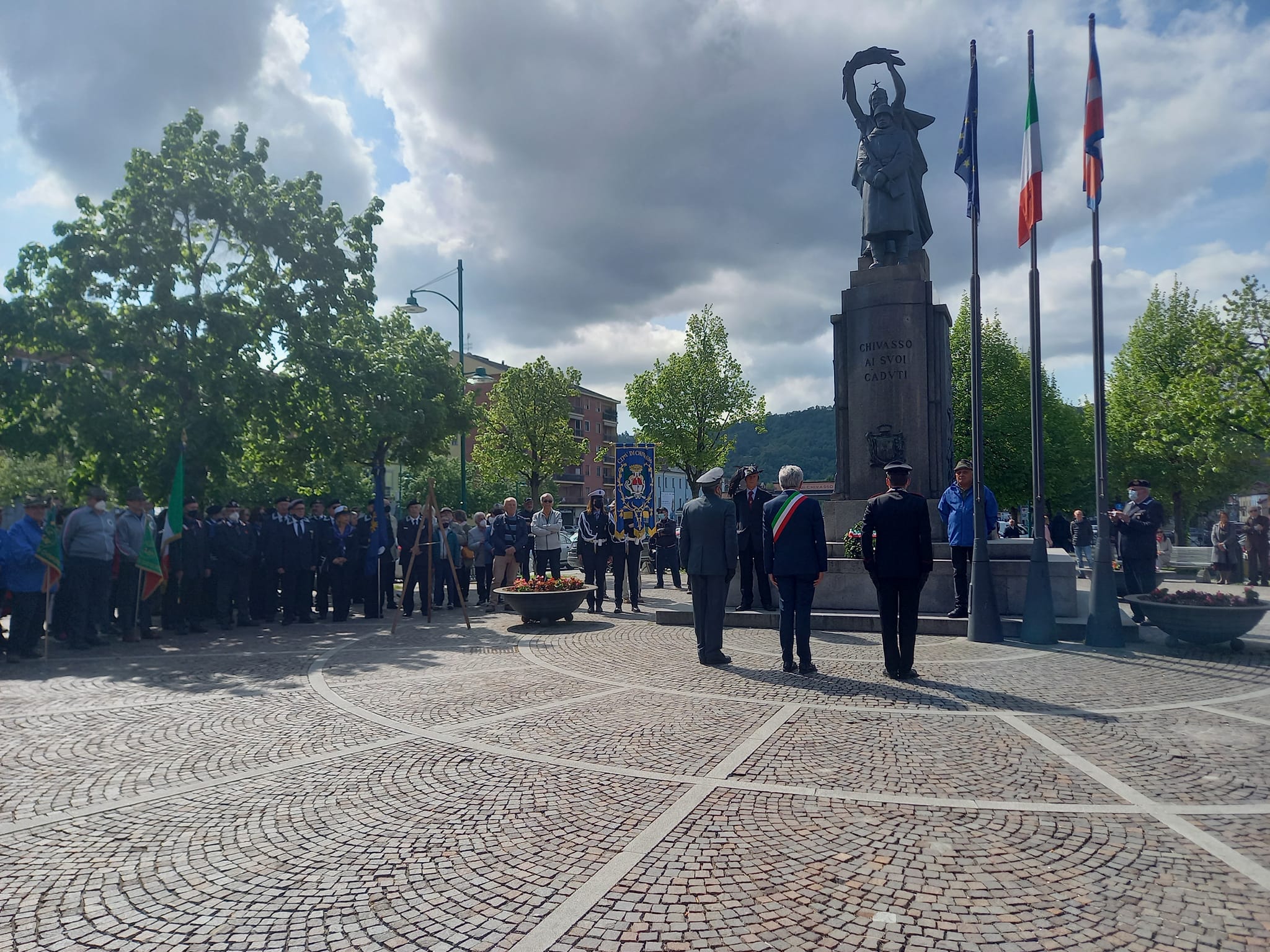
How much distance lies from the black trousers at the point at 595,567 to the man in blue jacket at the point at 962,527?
556cm

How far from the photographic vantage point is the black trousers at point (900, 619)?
7.54 metres

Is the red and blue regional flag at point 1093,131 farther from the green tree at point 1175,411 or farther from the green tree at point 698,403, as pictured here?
the green tree at point 698,403

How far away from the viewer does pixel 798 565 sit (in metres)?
8.00

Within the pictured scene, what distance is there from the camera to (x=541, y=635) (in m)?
11.1

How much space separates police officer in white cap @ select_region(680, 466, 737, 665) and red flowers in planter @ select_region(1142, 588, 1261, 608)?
4.86 metres

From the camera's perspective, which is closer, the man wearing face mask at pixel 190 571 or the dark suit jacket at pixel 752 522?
the dark suit jacket at pixel 752 522

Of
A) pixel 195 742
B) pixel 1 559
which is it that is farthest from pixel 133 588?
pixel 195 742

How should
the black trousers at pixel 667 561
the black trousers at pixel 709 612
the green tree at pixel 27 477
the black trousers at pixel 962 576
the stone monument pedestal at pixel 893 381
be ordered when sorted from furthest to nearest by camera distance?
1. the green tree at pixel 27 477
2. the black trousers at pixel 667 561
3. the stone monument pedestal at pixel 893 381
4. the black trousers at pixel 962 576
5. the black trousers at pixel 709 612

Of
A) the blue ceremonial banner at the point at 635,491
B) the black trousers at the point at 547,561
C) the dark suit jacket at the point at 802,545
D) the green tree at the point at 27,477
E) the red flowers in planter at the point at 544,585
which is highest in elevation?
the green tree at the point at 27,477

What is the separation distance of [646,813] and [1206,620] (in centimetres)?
755

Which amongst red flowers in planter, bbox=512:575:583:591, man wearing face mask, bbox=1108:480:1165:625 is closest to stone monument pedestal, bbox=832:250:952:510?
man wearing face mask, bbox=1108:480:1165:625

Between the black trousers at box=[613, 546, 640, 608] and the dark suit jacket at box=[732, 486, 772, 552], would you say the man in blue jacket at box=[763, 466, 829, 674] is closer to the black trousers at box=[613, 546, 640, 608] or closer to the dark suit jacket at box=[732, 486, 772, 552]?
the dark suit jacket at box=[732, 486, 772, 552]

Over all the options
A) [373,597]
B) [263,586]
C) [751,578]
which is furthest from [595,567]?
[263,586]

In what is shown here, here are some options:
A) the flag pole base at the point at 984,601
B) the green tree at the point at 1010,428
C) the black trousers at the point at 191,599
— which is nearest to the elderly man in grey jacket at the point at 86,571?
the black trousers at the point at 191,599
